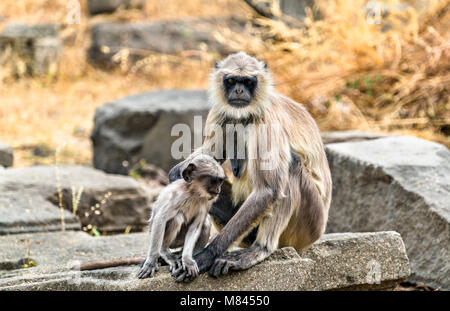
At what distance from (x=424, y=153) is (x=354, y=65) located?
3.25 meters

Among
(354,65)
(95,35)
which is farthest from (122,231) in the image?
(95,35)

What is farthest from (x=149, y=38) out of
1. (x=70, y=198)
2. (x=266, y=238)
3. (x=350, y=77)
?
(x=266, y=238)

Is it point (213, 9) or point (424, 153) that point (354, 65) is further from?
point (213, 9)

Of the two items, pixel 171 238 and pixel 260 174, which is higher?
pixel 260 174

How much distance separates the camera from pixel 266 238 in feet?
11.9

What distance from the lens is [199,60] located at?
1256 centimetres

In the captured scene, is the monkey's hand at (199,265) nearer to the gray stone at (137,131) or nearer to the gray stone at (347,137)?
the gray stone at (347,137)

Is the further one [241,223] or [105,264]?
[105,264]

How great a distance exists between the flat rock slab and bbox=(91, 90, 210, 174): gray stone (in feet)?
10.0

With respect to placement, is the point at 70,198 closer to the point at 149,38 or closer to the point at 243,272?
the point at 243,272

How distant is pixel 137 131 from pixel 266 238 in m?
4.67

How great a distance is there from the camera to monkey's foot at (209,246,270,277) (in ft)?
11.1

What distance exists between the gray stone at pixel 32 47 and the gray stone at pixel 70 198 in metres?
5.87
